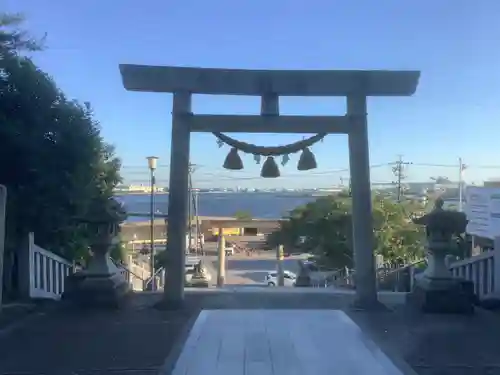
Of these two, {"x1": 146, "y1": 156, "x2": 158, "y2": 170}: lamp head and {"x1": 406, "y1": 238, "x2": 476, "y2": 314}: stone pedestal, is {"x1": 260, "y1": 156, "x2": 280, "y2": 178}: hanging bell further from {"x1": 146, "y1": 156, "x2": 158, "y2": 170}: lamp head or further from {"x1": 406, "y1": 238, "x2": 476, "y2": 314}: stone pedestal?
{"x1": 146, "y1": 156, "x2": 158, "y2": 170}: lamp head

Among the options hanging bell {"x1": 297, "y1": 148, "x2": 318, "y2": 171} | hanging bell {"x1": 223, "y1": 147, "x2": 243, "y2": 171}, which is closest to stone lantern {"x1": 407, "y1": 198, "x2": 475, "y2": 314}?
hanging bell {"x1": 297, "y1": 148, "x2": 318, "y2": 171}

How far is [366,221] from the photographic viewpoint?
7934 mm

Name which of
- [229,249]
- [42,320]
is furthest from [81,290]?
[229,249]

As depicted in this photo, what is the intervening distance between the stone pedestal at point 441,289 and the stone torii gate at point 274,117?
605 mm

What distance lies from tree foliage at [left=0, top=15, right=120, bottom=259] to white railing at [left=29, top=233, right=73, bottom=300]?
0.30 metres

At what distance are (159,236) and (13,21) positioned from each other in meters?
18.7

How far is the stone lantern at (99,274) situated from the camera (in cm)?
793

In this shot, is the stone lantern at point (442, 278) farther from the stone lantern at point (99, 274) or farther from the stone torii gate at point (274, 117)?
the stone lantern at point (99, 274)

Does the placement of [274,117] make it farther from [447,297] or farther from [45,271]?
[45,271]

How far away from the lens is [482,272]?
28.5 ft

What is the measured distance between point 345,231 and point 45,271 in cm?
1047

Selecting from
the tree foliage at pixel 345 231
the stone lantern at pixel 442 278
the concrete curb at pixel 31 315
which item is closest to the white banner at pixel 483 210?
the tree foliage at pixel 345 231

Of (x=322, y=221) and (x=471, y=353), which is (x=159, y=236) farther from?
(x=471, y=353)

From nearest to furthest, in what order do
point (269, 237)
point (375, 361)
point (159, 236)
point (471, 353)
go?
1. point (375, 361)
2. point (471, 353)
3. point (269, 237)
4. point (159, 236)
